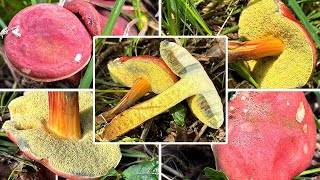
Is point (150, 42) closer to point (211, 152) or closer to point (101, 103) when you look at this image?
point (101, 103)

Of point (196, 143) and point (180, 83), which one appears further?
point (196, 143)

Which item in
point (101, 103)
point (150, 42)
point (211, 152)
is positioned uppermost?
point (150, 42)

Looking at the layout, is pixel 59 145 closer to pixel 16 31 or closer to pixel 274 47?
pixel 16 31

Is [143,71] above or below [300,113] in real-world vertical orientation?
above

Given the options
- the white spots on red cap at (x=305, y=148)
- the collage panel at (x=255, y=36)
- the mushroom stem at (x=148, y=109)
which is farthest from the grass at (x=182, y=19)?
the white spots on red cap at (x=305, y=148)

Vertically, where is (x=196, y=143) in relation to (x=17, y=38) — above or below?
below

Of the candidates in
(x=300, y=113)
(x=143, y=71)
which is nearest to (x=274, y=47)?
(x=300, y=113)

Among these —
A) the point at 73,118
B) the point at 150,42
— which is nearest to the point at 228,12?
the point at 150,42
